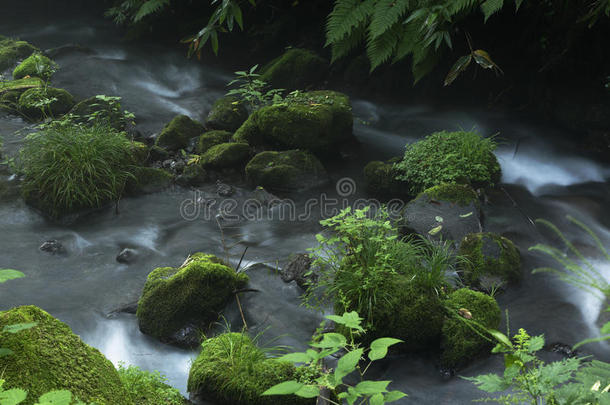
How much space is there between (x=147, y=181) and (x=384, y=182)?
2.91 metres

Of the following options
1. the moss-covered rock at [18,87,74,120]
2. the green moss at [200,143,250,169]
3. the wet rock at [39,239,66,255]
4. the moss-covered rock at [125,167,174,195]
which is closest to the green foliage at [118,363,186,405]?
the wet rock at [39,239,66,255]

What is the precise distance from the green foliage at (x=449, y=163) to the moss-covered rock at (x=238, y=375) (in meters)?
3.19

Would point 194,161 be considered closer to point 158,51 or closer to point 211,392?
point 211,392

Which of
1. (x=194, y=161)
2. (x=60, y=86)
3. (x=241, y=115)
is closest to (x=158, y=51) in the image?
(x=60, y=86)

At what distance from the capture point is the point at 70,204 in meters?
5.56

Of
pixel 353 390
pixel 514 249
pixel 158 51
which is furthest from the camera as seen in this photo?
pixel 158 51

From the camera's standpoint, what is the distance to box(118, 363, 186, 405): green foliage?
262cm

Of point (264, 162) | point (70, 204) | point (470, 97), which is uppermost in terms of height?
point (470, 97)

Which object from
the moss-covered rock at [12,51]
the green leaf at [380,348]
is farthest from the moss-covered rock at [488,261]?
the moss-covered rock at [12,51]

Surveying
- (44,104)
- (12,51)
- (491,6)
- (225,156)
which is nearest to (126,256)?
(225,156)

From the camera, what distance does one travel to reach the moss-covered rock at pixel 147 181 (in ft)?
20.2

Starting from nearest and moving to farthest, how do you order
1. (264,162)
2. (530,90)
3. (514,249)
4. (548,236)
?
(514,249)
(548,236)
(264,162)
(530,90)

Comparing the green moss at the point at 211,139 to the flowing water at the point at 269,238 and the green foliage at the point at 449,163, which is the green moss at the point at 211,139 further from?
the green foliage at the point at 449,163

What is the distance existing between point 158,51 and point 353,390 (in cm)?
1020
